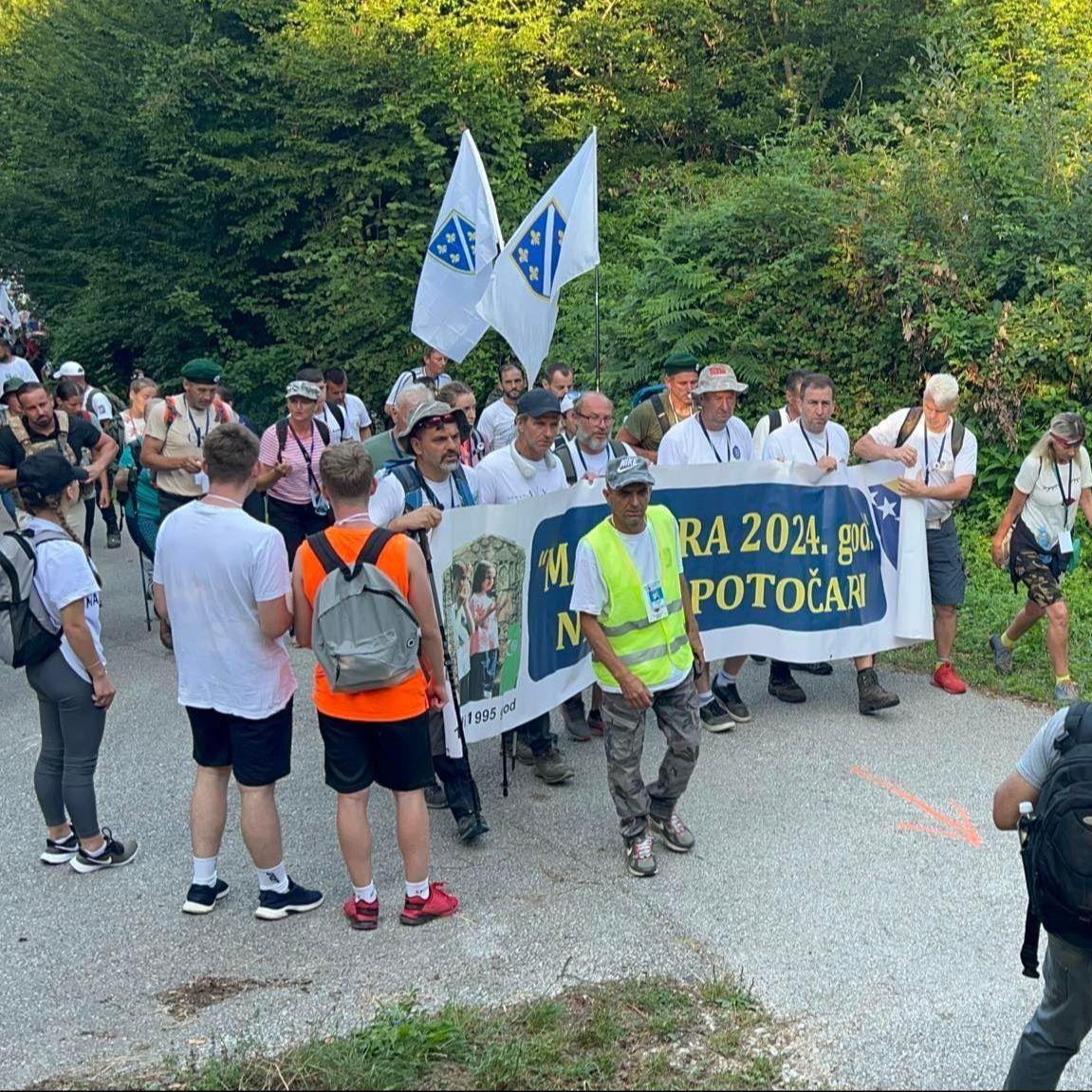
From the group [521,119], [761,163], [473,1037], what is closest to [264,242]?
[521,119]

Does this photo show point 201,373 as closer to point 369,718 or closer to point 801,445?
point 801,445

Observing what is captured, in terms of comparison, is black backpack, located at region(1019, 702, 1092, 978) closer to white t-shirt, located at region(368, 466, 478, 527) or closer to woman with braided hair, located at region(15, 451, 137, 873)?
white t-shirt, located at region(368, 466, 478, 527)

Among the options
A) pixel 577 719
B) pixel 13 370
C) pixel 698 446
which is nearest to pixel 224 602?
pixel 577 719

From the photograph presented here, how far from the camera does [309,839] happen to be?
6.01m

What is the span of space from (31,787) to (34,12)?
23.7 meters

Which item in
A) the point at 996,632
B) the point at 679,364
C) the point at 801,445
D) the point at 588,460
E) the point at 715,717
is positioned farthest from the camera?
the point at 996,632

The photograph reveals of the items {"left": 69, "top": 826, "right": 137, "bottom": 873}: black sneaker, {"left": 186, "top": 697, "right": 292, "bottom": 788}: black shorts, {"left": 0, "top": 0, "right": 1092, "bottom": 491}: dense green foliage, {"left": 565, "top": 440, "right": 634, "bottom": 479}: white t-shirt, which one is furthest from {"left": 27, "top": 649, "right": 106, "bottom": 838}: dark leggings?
{"left": 0, "top": 0, "right": 1092, "bottom": 491}: dense green foliage

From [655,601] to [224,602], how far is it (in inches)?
71.1

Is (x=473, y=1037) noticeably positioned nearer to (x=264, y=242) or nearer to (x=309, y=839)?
(x=309, y=839)

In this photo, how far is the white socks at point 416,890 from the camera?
5.08m

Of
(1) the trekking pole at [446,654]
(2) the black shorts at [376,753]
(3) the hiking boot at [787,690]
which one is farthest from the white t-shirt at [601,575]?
(3) the hiking boot at [787,690]

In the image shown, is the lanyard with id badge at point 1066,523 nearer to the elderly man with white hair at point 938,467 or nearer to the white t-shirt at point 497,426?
the elderly man with white hair at point 938,467

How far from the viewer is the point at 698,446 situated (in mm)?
7699

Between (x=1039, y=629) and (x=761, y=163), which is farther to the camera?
(x=761, y=163)
